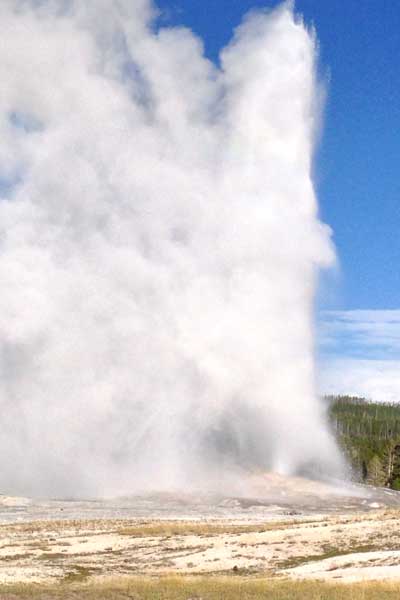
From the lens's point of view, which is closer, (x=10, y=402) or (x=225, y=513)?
(x=225, y=513)

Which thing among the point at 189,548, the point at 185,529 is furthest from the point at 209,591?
the point at 185,529

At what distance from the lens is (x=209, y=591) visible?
820 inches

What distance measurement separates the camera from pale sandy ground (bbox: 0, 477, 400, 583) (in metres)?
27.4

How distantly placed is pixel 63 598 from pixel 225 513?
37.5 metres

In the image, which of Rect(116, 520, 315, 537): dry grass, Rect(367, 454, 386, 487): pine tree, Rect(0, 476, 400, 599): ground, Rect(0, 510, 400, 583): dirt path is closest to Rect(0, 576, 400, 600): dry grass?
Rect(0, 476, 400, 599): ground

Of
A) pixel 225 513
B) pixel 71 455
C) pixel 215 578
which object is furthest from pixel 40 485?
pixel 215 578

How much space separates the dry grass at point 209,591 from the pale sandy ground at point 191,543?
254cm

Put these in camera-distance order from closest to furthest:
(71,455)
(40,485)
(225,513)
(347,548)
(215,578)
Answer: (215,578)
(347,548)
(225,513)
(40,485)
(71,455)

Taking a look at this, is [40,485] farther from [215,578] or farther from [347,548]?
[215,578]

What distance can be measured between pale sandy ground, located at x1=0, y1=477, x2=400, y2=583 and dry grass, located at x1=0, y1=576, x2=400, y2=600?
8.33 ft

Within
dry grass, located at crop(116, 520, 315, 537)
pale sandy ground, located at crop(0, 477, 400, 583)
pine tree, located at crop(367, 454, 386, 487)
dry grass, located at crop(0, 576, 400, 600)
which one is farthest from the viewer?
pine tree, located at crop(367, 454, 386, 487)

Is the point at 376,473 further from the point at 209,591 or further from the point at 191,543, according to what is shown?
the point at 209,591

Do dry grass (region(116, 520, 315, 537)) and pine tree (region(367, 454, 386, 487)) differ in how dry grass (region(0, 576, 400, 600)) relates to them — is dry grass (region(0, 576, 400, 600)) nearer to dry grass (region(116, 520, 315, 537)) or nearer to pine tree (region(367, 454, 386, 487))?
dry grass (region(116, 520, 315, 537))

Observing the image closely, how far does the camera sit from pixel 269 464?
83.5m
